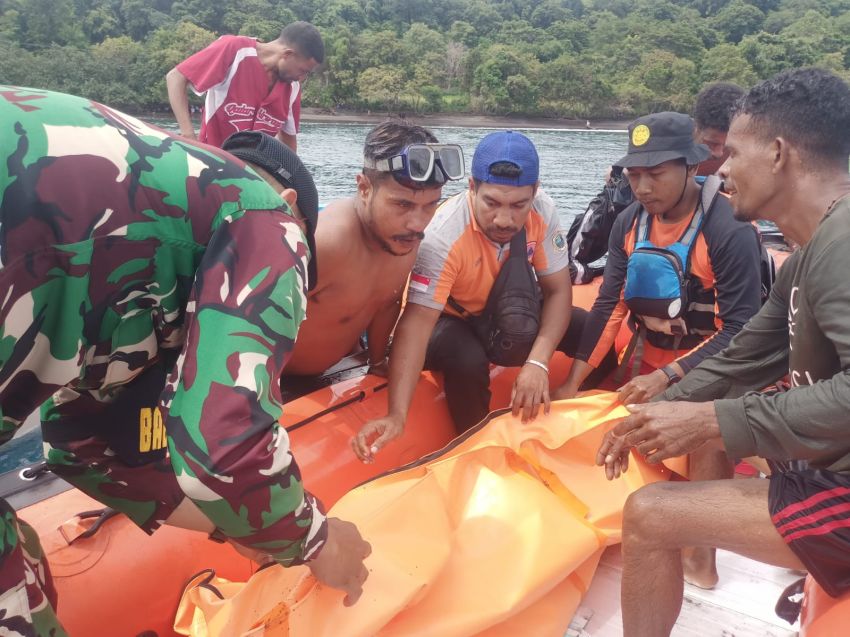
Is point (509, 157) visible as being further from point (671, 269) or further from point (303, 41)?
point (303, 41)

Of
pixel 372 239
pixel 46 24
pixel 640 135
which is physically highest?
pixel 46 24

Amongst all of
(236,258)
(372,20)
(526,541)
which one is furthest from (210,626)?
(372,20)

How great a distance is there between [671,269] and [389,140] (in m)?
1.28

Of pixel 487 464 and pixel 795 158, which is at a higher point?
pixel 795 158

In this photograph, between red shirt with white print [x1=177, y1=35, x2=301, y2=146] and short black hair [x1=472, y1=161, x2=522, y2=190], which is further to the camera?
red shirt with white print [x1=177, y1=35, x2=301, y2=146]

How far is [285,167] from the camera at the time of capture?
137 cm

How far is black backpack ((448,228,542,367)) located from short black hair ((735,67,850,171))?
A: 1.13 metres

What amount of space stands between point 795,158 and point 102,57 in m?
53.3

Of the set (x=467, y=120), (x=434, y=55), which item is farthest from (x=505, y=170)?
(x=434, y=55)

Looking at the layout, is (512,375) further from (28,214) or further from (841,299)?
(28,214)

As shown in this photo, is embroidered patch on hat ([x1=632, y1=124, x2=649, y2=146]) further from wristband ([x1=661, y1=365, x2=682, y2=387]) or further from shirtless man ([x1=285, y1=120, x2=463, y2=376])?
wristband ([x1=661, y1=365, x2=682, y2=387])

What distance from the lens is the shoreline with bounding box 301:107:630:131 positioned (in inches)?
1785

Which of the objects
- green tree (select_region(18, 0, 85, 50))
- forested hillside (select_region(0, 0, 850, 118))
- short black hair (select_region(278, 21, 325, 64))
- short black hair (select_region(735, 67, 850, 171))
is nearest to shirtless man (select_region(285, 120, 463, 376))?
short black hair (select_region(735, 67, 850, 171))

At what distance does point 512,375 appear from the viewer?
3068 mm
